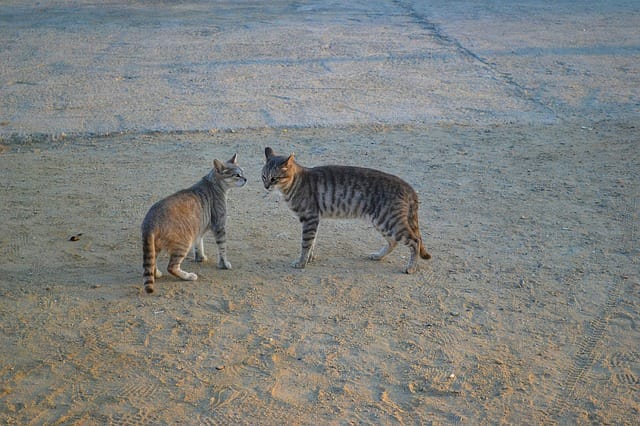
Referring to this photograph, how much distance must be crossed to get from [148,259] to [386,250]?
208cm

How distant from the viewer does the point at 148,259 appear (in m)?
5.91

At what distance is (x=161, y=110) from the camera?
10.7 metres

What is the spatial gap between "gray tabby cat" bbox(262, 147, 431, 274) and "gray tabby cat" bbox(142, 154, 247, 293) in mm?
420

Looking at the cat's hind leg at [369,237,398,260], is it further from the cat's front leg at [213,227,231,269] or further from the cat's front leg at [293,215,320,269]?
the cat's front leg at [213,227,231,269]

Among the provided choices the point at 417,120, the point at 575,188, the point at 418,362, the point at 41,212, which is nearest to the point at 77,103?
the point at 41,212

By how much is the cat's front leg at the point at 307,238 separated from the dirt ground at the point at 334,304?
0.09 metres

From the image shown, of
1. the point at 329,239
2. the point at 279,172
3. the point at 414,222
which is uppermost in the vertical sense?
the point at 279,172

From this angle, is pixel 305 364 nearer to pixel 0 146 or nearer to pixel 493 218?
pixel 493 218

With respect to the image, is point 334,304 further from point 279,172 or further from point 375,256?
point 279,172

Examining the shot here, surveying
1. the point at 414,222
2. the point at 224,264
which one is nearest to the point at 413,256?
the point at 414,222

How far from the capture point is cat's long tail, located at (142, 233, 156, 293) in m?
5.91

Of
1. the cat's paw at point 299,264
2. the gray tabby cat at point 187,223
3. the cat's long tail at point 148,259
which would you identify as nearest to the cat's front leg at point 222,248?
the gray tabby cat at point 187,223

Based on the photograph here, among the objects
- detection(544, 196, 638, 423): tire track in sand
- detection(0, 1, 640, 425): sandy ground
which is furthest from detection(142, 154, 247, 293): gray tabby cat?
detection(544, 196, 638, 423): tire track in sand

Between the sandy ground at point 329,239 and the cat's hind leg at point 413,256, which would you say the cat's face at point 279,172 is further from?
the cat's hind leg at point 413,256
